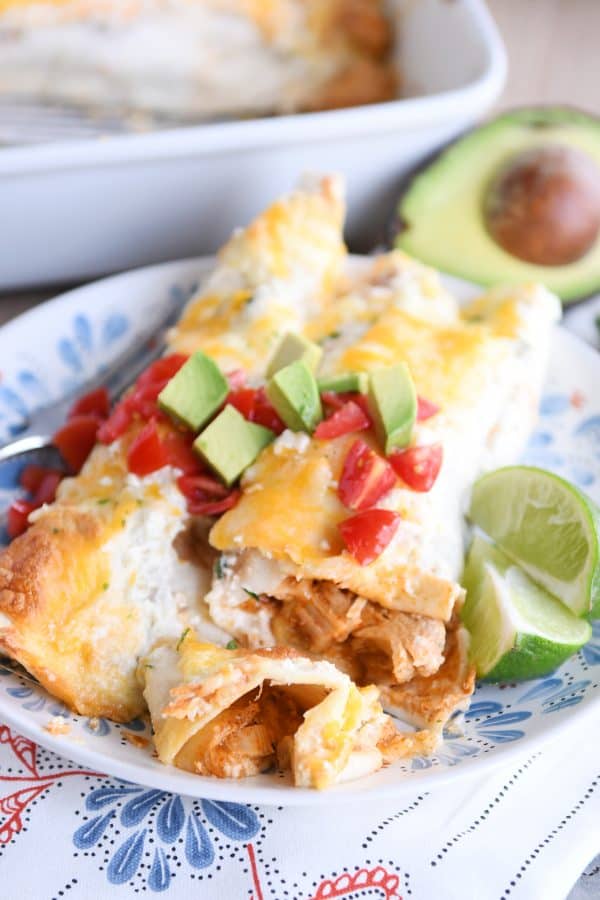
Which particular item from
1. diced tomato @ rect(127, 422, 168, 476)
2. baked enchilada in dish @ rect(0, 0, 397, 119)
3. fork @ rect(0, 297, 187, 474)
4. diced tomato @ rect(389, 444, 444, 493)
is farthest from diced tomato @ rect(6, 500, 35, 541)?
baked enchilada in dish @ rect(0, 0, 397, 119)

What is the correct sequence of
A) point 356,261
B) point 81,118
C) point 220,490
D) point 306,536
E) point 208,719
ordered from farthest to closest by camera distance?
point 81,118, point 356,261, point 220,490, point 306,536, point 208,719

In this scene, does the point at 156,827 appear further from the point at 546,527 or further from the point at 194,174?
the point at 194,174

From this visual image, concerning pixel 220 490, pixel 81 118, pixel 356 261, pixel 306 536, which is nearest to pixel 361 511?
pixel 306 536

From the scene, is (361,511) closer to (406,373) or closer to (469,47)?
(406,373)

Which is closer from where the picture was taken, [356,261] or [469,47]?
[356,261]

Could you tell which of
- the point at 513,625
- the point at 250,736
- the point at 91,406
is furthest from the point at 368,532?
the point at 91,406

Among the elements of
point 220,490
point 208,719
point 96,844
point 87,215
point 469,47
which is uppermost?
point 469,47

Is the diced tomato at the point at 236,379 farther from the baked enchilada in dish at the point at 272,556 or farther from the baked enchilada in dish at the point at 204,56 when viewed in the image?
the baked enchilada in dish at the point at 204,56
